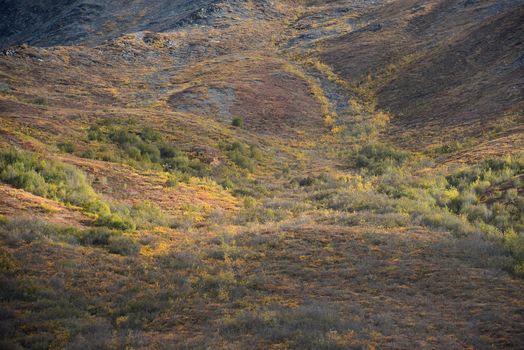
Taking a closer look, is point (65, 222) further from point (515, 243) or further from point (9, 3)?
point (9, 3)

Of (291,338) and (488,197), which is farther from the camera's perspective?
(488,197)

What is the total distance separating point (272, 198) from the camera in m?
21.2

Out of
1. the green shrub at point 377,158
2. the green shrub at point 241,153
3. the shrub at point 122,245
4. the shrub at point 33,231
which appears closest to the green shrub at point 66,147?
the green shrub at point 241,153

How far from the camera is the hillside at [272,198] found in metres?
8.65

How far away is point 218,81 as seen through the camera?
4262cm

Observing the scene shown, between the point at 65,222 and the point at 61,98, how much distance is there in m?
24.9

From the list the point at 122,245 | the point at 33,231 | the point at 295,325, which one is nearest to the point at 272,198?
the point at 122,245

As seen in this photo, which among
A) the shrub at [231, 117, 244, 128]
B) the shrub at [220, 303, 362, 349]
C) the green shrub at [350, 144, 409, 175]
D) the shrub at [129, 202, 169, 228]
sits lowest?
the green shrub at [350, 144, 409, 175]

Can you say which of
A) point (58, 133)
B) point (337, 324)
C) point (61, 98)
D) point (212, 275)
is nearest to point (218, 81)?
point (61, 98)

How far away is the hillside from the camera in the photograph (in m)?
8.65

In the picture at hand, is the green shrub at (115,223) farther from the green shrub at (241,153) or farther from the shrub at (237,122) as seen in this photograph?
the shrub at (237,122)

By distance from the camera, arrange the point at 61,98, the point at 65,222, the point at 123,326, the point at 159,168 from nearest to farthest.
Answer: the point at 123,326 → the point at 65,222 → the point at 159,168 → the point at 61,98

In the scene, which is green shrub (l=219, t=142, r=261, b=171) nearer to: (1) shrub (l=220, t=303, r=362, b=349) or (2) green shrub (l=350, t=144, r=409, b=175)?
(2) green shrub (l=350, t=144, r=409, b=175)

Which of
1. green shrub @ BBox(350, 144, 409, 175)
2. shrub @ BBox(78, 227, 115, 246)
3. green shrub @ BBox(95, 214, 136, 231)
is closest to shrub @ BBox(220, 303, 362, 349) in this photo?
shrub @ BBox(78, 227, 115, 246)
